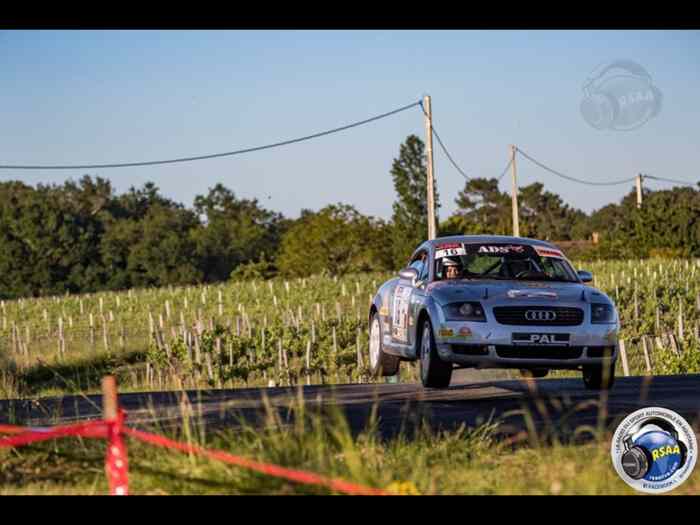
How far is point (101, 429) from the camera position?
33.0 feet

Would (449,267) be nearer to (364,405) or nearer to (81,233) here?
(364,405)

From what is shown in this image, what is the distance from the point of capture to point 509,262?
1522 centimetres

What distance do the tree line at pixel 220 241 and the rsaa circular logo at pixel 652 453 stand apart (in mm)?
78602

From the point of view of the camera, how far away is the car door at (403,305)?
591 inches

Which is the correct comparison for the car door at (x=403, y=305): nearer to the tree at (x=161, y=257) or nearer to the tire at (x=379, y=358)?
the tire at (x=379, y=358)

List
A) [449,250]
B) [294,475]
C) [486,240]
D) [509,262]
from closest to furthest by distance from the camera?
1. [294,475]
2. [449,250]
3. [509,262]
4. [486,240]

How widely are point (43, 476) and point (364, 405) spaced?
4395 millimetres

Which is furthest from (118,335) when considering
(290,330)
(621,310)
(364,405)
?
(364,405)

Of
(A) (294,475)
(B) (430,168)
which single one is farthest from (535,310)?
(B) (430,168)

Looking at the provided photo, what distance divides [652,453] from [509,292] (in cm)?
503

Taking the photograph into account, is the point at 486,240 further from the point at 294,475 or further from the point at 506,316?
the point at 294,475

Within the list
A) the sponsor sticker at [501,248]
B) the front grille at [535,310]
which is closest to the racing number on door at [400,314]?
the sponsor sticker at [501,248]

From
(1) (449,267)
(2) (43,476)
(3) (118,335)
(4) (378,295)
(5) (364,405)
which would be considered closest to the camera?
(2) (43,476)
